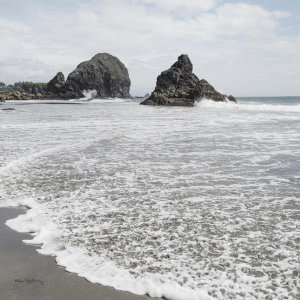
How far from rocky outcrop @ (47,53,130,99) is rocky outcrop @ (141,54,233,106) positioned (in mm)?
50956

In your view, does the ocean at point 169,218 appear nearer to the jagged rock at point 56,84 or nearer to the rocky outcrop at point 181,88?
the rocky outcrop at point 181,88

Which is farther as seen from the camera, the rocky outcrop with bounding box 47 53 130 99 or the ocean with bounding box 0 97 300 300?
the rocky outcrop with bounding box 47 53 130 99

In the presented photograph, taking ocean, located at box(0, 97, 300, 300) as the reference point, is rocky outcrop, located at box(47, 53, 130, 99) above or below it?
above

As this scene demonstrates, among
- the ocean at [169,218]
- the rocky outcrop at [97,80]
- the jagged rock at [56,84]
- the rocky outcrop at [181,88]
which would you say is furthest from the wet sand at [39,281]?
the jagged rock at [56,84]

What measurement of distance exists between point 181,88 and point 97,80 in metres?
67.2

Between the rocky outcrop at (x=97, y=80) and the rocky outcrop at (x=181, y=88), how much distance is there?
50956 mm

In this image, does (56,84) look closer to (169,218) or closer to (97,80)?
(97,80)

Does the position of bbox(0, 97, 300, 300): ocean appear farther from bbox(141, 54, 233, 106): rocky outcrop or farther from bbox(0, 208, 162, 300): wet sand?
bbox(141, 54, 233, 106): rocky outcrop

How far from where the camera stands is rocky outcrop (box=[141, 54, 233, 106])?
5816 cm

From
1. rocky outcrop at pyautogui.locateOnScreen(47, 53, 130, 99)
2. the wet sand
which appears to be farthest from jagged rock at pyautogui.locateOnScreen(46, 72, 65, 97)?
the wet sand

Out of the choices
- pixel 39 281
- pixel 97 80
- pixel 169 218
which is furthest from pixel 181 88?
pixel 97 80

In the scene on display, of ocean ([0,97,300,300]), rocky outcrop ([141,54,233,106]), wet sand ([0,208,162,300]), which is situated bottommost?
wet sand ([0,208,162,300])

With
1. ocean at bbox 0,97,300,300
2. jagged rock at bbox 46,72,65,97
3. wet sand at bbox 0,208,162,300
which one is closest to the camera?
wet sand at bbox 0,208,162,300

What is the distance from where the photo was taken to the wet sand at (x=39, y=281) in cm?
310
